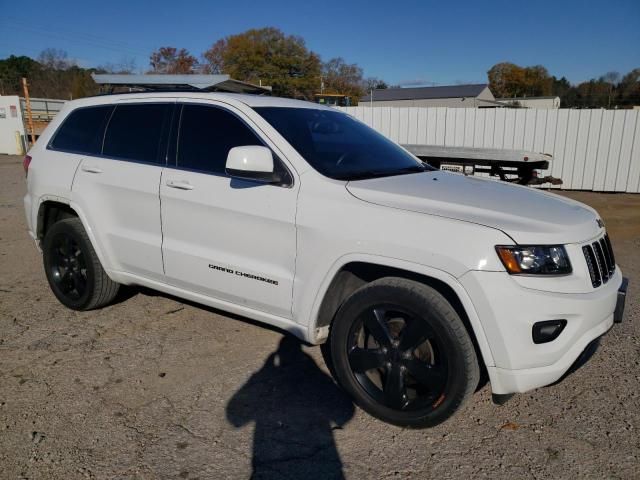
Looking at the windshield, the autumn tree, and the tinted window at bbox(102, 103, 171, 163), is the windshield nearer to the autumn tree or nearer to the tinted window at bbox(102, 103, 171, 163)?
the tinted window at bbox(102, 103, 171, 163)

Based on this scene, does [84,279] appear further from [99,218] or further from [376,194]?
[376,194]

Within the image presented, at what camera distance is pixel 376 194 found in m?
2.85

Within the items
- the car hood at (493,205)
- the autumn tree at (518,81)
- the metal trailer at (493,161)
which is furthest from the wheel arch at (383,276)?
the autumn tree at (518,81)

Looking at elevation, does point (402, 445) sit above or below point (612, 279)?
below

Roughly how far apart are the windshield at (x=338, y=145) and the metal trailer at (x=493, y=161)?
4.90 meters

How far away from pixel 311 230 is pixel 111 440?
61.4 inches

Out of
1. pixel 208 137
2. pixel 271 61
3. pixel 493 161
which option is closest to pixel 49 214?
pixel 208 137

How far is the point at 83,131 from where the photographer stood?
433cm

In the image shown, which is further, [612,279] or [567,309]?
[612,279]

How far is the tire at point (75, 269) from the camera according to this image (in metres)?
4.20

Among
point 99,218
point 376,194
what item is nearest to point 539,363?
point 376,194

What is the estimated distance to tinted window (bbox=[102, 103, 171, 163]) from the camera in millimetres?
3791

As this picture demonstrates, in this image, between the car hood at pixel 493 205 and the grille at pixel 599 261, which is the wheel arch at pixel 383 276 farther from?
the grille at pixel 599 261

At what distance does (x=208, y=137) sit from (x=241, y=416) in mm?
1849
